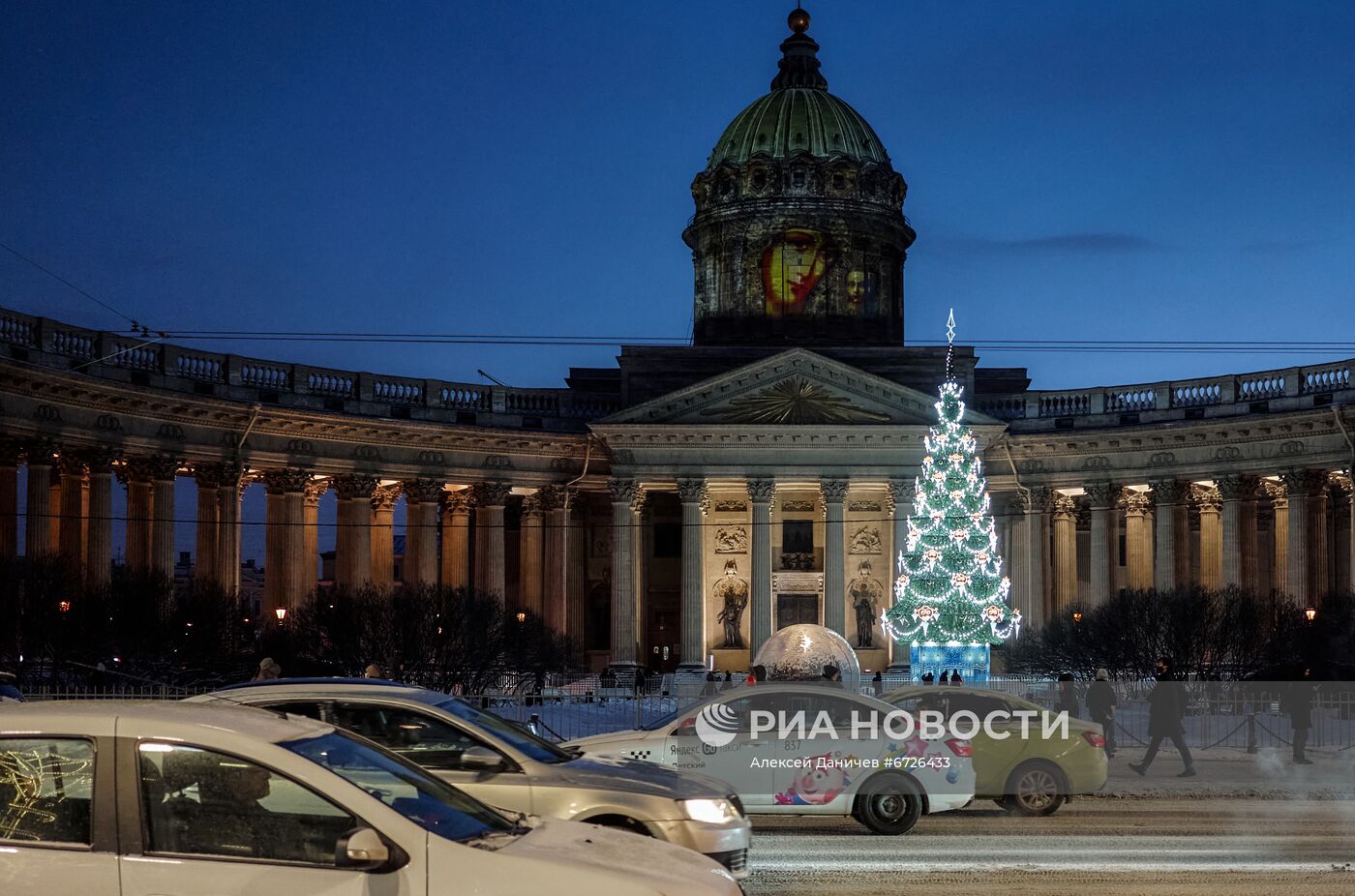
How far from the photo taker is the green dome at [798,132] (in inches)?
3445

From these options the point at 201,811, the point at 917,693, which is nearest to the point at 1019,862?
the point at 917,693

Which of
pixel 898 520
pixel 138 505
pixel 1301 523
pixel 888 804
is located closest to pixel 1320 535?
pixel 1301 523

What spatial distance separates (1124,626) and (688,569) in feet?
78.0

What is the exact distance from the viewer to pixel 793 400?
227 feet

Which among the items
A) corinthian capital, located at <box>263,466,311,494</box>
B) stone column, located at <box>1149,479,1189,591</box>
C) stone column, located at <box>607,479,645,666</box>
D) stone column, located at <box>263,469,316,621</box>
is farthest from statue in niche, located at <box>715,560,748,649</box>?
corinthian capital, located at <box>263,466,311,494</box>

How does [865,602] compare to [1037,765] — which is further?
[865,602]

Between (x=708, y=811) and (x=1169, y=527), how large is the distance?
5380 centimetres

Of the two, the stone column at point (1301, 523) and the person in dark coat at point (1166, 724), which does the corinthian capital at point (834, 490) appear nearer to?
the stone column at point (1301, 523)

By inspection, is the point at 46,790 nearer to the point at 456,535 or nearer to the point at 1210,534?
the point at 456,535

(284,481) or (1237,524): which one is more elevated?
(284,481)

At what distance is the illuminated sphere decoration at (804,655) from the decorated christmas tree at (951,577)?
9.46 m

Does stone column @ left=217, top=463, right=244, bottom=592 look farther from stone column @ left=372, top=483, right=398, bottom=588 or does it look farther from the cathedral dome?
the cathedral dome

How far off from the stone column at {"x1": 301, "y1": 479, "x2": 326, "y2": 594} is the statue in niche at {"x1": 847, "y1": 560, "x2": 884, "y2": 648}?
901 inches

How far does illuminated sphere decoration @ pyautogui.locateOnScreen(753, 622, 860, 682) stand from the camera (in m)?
43.8
